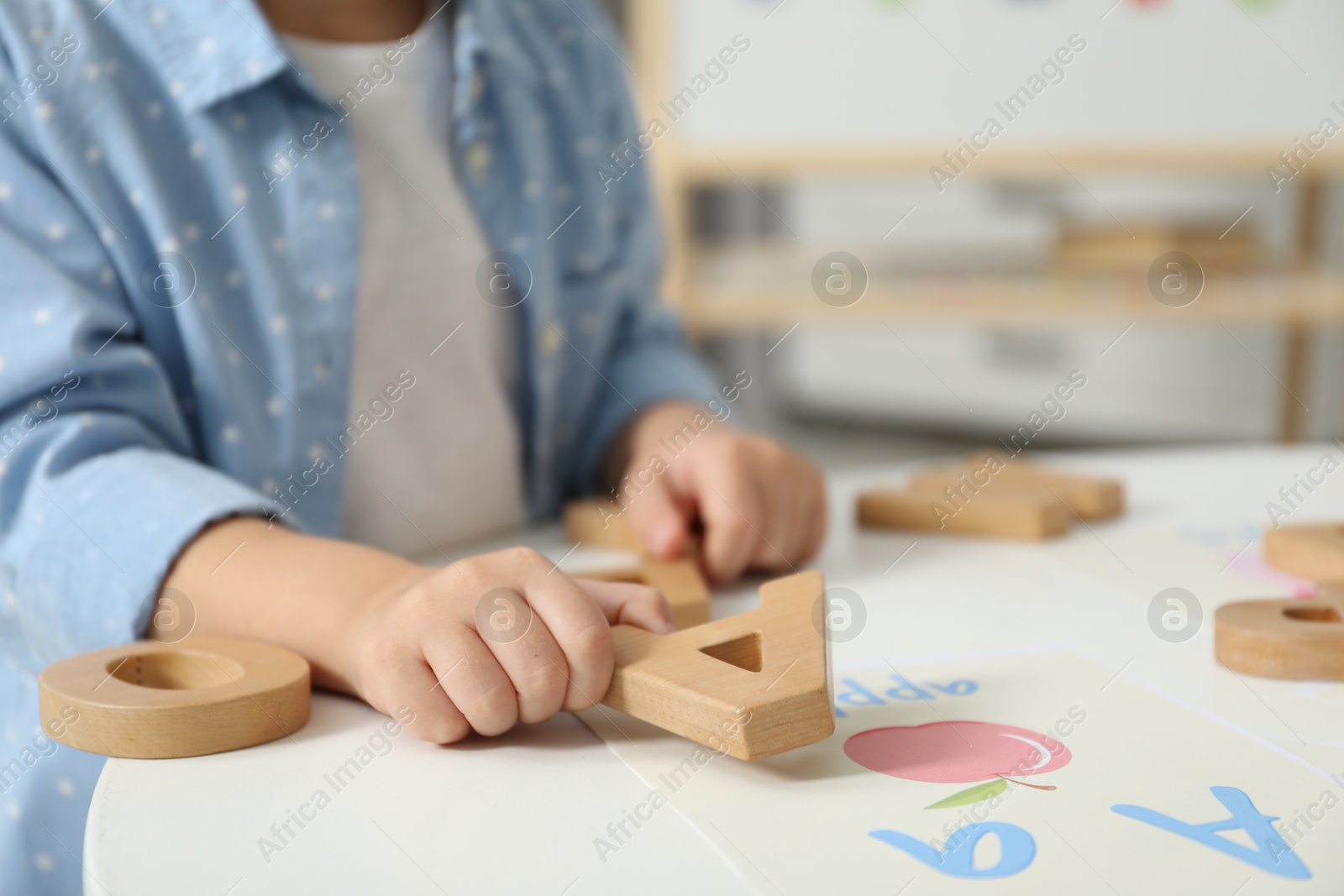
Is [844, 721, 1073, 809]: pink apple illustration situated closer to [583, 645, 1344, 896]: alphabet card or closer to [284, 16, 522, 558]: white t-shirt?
[583, 645, 1344, 896]: alphabet card

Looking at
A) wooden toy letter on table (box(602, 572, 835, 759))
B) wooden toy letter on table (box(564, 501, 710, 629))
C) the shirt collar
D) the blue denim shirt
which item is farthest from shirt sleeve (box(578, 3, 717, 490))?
wooden toy letter on table (box(602, 572, 835, 759))

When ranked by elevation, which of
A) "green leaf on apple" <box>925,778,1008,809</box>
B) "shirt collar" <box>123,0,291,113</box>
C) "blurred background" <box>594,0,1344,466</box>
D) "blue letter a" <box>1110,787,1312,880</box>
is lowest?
"blurred background" <box>594,0,1344,466</box>

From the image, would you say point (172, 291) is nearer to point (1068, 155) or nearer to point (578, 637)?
point (578, 637)

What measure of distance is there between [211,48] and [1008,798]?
0.54 m

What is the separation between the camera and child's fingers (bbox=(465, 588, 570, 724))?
1.35 ft

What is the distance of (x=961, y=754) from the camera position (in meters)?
0.41

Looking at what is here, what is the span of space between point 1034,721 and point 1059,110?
156 centimetres

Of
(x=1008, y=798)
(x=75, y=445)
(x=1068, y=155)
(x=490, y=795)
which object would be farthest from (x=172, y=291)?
(x=1068, y=155)

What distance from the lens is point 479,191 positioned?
0.80 meters

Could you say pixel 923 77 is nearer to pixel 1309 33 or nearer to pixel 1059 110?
pixel 1059 110

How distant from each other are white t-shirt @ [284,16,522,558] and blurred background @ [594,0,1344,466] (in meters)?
1.12

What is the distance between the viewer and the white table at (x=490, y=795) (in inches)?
13.2

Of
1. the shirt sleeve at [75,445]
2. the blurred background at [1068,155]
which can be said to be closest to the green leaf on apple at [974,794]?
the shirt sleeve at [75,445]

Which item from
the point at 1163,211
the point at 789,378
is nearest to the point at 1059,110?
Result: the point at 1163,211
